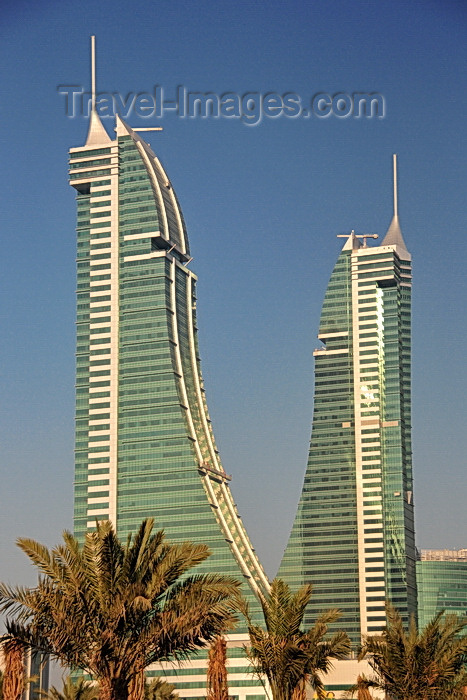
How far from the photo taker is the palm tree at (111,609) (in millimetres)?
40188

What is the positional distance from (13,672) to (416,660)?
19806 mm

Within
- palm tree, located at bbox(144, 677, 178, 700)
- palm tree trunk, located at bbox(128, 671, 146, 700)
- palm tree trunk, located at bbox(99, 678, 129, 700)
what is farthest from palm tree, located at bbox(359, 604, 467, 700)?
palm tree trunk, located at bbox(99, 678, 129, 700)

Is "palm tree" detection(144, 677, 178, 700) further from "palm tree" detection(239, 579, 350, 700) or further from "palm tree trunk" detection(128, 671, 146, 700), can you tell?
"palm tree trunk" detection(128, 671, 146, 700)

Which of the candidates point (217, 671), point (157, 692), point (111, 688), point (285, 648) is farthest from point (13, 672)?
point (157, 692)

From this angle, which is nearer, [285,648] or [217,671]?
[217,671]

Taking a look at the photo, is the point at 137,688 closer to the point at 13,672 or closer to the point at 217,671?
the point at 13,672

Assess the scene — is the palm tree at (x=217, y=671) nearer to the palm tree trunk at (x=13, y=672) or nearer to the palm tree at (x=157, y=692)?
the palm tree trunk at (x=13, y=672)

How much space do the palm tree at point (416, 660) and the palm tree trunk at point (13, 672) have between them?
17.2 metres

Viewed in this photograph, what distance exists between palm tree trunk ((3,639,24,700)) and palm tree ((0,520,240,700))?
648mm

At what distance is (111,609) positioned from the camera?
3991 cm

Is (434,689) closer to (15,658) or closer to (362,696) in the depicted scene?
(362,696)

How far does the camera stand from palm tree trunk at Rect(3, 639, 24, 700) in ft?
134

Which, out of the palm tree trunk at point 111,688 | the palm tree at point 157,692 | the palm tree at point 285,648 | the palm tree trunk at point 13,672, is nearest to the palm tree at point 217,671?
the palm tree at point 285,648

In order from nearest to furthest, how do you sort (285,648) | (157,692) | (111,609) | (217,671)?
(111,609) < (217,671) < (285,648) < (157,692)
